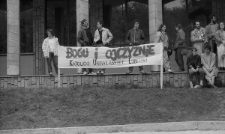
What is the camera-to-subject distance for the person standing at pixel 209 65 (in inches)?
587

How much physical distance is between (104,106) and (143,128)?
224cm

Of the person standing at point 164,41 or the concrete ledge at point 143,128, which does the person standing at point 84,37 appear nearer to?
the person standing at point 164,41

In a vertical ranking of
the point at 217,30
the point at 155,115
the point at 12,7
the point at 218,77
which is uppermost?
the point at 12,7

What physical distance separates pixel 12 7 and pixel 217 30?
798cm

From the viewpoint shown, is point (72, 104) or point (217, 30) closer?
point (72, 104)

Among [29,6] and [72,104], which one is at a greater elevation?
[29,6]

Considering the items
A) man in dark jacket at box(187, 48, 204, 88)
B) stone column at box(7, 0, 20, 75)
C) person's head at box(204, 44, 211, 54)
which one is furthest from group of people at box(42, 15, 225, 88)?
stone column at box(7, 0, 20, 75)

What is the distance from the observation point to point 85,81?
1560 cm

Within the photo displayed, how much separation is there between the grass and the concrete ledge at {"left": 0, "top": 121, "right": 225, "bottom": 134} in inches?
22.5

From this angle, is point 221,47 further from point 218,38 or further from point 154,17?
point 154,17

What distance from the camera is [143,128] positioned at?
11.1 meters

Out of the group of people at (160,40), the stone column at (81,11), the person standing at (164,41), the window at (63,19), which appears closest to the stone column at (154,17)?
the group of people at (160,40)

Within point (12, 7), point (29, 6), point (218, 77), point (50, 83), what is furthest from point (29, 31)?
point (218, 77)

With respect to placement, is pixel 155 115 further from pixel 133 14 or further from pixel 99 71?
pixel 133 14
